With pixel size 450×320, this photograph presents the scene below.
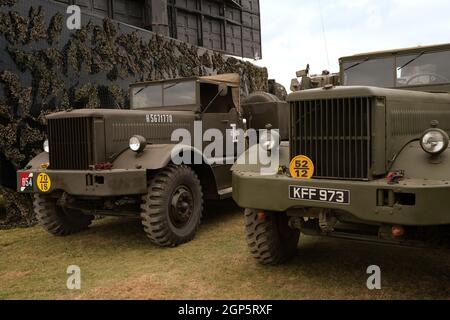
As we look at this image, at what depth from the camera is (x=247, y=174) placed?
12.3 ft

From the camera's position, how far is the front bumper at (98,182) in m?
4.68

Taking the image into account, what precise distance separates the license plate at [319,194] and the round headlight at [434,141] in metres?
0.64

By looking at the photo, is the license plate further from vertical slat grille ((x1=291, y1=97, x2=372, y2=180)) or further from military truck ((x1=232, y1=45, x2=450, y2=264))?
vertical slat grille ((x1=291, y1=97, x2=372, y2=180))

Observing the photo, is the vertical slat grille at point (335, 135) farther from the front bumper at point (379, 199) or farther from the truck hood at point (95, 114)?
the truck hood at point (95, 114)

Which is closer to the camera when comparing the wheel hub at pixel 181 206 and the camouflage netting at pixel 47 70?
the wheel hub at pixel 181 206

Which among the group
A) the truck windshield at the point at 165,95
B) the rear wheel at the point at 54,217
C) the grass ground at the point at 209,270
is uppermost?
the truck windshield at the point at 165,95

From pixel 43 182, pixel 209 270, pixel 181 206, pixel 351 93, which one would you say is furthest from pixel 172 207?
pixel 351 93

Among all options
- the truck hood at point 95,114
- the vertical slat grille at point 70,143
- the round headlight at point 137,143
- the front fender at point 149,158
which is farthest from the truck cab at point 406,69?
the vertical slat grille at point 70,143

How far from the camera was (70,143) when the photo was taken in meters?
5.15

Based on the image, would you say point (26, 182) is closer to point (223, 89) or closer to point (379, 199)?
point (223, 89)

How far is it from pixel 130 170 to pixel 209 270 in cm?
141

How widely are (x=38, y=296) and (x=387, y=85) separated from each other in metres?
3.99

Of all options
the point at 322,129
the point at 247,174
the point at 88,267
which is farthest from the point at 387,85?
the point at 88,267

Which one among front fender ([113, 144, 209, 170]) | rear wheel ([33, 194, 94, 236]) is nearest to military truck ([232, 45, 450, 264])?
front fender ([113, 144, 209, 170])
